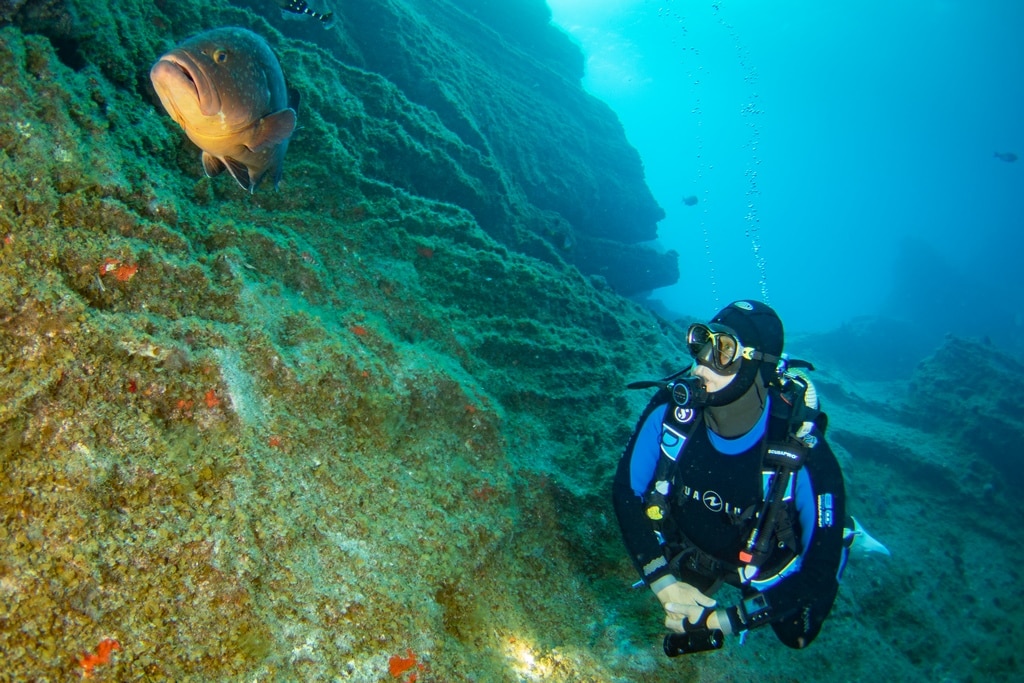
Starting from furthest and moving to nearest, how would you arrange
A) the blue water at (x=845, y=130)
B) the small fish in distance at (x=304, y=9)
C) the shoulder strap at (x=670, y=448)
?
the blue water at (x=845, y=130) → the small fish in distance at (x=304, y=9) → the shoulder strap at (x=670, y=448)

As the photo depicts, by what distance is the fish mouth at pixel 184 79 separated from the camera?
1.65 m

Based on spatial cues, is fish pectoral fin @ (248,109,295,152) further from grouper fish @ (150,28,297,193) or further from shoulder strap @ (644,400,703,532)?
shoulder strap @ (644,400,703,532)

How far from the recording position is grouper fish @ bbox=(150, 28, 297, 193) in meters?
1.70

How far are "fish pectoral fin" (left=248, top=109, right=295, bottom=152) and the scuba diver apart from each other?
2.40m

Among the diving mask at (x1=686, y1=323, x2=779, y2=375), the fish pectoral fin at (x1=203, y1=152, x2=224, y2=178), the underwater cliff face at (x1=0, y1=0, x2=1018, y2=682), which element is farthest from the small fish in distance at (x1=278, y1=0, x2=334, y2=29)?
the diving mask at (x1=686, y1=323, x2=779, y2=375)

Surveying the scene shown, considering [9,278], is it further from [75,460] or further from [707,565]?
[707,565]

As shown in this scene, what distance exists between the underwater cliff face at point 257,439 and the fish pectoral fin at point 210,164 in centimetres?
34

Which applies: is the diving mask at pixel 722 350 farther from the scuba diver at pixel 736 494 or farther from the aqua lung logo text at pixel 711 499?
the aqua lung logo text at pixel 711 499

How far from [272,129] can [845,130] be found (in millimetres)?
137673

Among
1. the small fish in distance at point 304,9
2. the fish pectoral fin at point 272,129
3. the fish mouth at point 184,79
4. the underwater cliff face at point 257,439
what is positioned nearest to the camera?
the underwater cliff face at point 257,439

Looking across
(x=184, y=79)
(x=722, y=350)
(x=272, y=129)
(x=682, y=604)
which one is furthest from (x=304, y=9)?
(x=682, y=604)

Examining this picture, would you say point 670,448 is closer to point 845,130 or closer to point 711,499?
point 711,499

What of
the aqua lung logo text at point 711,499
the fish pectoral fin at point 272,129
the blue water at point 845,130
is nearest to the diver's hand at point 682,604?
the aqua lung logo text at point 711,499

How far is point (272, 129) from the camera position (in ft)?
6.75
